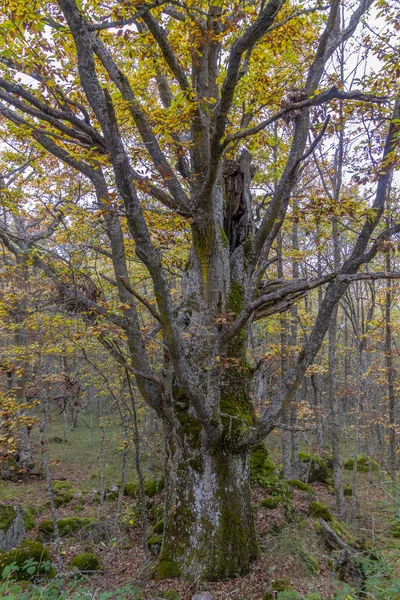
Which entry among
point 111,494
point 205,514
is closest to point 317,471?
point 111,494

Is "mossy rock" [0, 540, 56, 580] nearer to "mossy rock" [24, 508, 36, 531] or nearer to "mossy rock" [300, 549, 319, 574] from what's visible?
"mossy rock" [24, 508, 36, 531]

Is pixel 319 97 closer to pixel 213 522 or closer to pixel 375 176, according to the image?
pixel 375 176

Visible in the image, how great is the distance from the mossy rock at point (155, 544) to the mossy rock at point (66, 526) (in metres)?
1.93

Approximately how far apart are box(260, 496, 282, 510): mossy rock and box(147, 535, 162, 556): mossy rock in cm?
235

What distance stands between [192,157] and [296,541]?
5999 millimetres

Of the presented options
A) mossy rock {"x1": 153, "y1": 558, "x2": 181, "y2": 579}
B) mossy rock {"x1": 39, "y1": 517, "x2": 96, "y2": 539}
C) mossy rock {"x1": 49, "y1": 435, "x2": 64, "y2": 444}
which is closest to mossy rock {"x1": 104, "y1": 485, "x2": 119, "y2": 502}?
mossy rock {"x1": 39, "y1": 517, "x2": 96, "y2": 539}

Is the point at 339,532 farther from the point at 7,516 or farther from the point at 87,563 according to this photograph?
the point at 7,516

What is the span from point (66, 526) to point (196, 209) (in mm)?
7046

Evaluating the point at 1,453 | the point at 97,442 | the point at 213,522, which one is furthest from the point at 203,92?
the point at 97,442

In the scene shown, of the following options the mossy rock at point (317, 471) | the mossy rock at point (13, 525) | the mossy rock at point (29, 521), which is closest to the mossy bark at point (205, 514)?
the mossy rock at point (13, 525)

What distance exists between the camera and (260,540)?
19.0 ft

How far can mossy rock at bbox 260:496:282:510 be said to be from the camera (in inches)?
279

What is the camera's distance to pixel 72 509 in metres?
9.20

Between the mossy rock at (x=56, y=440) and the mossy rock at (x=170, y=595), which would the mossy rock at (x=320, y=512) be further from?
the mossy rock at (x=56, y=440)
